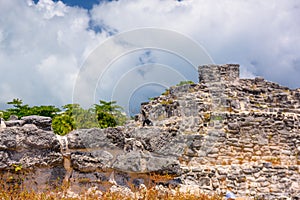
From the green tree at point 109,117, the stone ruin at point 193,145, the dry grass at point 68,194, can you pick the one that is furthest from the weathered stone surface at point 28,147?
the green tree at point 109,117

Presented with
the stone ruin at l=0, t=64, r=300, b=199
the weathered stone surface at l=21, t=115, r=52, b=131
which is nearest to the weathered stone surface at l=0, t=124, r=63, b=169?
the stone ruin at l=0, t=64, r=300, b=199

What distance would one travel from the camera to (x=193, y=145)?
34.0 ft

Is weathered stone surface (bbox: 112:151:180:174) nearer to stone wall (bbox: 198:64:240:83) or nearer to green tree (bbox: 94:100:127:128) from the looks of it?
stone wall (bbox: 198:64:240:83)

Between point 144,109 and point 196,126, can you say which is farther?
point 144,109

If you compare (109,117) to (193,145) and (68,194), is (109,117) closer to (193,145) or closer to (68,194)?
(193,145)

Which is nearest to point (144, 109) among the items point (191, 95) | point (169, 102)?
point (169, 102)

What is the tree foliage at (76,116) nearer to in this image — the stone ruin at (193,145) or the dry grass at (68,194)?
the stone ruin at (193,145)

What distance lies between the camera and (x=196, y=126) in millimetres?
11398

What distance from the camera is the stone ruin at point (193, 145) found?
486 centimetres

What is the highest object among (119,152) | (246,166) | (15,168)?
(246,166)

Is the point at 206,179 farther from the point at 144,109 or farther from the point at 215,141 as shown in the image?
the point at 144,109

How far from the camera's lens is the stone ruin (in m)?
4.86

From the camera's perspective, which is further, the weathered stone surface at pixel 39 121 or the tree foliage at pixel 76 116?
the tree foliage at pixel 76 116

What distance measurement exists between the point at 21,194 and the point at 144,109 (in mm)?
9317
